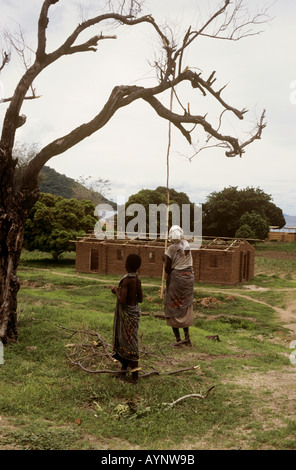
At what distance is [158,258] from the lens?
25.8 meters

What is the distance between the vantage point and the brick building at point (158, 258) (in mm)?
24703

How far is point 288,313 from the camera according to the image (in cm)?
1772

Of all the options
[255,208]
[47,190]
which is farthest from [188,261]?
[47,190]

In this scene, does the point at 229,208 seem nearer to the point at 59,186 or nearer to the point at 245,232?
the point at 245,232

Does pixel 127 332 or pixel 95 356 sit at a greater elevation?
pixel 127 332

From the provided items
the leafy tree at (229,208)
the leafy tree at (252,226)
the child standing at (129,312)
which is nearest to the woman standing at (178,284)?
the child standing at (129,312)

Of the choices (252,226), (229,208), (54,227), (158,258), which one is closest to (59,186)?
(229,208)

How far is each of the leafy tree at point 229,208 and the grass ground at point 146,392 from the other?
3608cm

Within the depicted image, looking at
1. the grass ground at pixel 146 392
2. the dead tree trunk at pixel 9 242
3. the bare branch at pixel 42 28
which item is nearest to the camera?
the grass ground at pixel 146 392

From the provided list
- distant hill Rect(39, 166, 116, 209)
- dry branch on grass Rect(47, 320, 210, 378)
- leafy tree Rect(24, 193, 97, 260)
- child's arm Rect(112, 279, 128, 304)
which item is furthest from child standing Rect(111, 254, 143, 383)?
distant hill Rect(39, 166, 116, 209)

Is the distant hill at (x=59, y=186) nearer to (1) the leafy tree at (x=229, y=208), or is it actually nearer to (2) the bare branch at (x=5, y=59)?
(1) the leafy tree at (x=229, y=208)

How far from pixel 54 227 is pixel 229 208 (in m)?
23.4

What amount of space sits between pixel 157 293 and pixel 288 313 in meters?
5.60

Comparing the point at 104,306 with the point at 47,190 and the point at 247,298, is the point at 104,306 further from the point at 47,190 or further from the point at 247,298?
the point at 47,190
